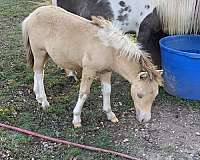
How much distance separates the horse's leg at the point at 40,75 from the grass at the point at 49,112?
0.27 ft

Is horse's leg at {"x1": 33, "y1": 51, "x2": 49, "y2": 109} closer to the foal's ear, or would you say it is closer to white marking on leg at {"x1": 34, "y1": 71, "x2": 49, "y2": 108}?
white marking on leg at {"x1": 34, "y1": 71, "x2": 49, "y2": 108}

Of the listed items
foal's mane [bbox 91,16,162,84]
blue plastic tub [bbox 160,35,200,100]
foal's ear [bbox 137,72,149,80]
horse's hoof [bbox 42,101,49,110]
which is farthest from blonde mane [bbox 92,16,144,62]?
horse's hoof [bbox 42,101,49,110]

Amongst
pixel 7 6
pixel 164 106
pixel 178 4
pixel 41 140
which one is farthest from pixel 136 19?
pixel 7 6

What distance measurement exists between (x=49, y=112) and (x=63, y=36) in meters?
0.76

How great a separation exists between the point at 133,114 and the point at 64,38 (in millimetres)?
981

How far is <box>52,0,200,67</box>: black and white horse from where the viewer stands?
3963 millimetres

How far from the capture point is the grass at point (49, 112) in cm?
317

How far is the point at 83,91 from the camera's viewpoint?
11.0ft

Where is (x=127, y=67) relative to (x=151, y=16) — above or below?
below

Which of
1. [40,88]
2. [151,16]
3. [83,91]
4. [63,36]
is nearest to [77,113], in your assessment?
[83,91]

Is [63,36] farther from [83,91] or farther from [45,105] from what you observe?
[45,105]

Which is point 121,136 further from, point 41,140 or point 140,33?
point 140,33

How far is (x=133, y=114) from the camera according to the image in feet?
12.3

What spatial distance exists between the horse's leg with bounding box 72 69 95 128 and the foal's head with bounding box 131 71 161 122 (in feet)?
1.24
